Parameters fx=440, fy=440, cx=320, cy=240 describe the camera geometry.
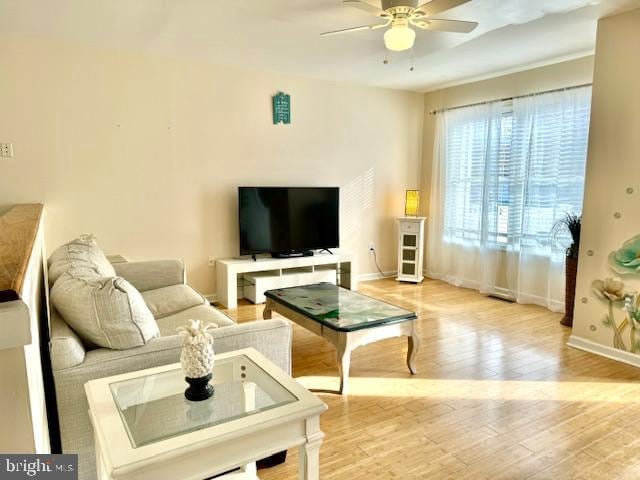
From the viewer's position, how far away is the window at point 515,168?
13.8ft

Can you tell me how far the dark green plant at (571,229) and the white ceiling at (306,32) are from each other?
1.51 meters

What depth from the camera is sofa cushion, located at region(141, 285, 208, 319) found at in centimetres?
282

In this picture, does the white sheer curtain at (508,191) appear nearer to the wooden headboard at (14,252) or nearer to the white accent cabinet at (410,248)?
the white accent cabinet at (410,248)

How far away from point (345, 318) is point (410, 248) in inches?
117

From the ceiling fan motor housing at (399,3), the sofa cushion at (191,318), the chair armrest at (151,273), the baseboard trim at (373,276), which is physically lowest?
the baseboard trim at (373,276)

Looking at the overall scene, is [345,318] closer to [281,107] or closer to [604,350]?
[604,350]

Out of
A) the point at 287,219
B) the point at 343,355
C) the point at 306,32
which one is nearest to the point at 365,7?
the point at 306,32

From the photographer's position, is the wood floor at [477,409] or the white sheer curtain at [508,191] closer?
the wood floor at [477,409]

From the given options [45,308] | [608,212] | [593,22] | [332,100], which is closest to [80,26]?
[45,308]

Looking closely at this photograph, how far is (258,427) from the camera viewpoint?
129 centimetres

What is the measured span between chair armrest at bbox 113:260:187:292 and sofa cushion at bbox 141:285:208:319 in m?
0.14

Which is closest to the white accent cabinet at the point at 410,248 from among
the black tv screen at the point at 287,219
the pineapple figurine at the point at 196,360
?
the black tv screen at the point at 287,219

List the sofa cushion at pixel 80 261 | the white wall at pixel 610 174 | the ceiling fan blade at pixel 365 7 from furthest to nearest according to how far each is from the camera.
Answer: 1. the white wall at pixel 610 174
2. the ceiling fan blade at pixel 365 7
3. the sofa cushion at pixel 80 261

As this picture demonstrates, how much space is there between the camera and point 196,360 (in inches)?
56.0
